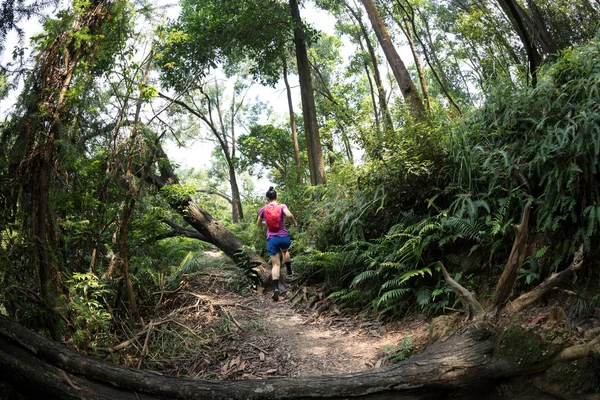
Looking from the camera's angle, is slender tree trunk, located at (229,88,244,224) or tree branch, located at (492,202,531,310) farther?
slender tree trunk, located at (229,88,244,224)

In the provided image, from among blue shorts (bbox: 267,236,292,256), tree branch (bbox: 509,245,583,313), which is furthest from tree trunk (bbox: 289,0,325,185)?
tree branch (bbox: 509,245,583,313)

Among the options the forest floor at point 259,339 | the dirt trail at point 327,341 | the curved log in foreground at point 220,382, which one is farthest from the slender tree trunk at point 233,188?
the curved log in foreground at point 220,382

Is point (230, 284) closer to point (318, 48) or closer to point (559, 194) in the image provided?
point (559, 194)

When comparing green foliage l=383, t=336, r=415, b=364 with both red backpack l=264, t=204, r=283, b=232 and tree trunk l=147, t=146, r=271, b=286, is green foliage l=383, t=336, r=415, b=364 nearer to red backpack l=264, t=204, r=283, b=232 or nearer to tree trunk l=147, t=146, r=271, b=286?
red backpack l=264, t=204, r=283, b=232

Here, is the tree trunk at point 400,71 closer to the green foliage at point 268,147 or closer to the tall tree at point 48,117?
the tall tree at point 48,117

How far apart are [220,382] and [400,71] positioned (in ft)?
26.7

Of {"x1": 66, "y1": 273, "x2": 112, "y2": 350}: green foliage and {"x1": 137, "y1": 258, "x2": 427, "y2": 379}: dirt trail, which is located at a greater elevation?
{"x1": 66, "y1": 273, "x2": 112, "y2": 350}: green foliage

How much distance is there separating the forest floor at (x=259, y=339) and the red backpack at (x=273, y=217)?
153cm

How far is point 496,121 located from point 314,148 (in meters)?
6.48

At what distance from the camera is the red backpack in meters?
7.74

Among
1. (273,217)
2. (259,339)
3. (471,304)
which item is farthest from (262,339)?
(471,304)

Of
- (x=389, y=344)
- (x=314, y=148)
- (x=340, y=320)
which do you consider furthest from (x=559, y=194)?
(x=314, y=148)

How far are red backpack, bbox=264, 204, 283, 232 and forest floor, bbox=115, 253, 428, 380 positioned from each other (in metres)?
1.53

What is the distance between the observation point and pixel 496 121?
19.1 feet
